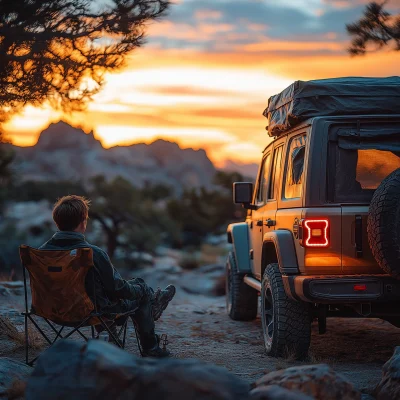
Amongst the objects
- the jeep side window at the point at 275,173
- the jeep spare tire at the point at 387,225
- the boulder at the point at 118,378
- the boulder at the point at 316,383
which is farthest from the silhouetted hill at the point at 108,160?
the boulder at the point at 118,378

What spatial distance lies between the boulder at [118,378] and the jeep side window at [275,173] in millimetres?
3722

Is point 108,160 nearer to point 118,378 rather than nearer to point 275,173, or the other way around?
point 275,173

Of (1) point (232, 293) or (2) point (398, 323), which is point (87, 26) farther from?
(2) point (398, 323)

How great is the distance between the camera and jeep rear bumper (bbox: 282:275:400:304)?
5.92 metres

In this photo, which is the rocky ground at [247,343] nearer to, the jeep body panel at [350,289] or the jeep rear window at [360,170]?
the jeep body panel at [350,289]

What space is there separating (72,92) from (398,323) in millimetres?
4316

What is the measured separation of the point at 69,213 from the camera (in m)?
5.85

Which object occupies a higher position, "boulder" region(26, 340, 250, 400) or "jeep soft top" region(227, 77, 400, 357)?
"jeep soft top" region(227, 77, 400, 357)

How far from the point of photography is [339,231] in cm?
596

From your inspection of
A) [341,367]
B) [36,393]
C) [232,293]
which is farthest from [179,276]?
[36,393]

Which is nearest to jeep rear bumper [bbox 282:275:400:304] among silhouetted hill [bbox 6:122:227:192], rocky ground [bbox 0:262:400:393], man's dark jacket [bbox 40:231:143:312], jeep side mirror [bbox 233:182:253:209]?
rocky ground [bbox 0:262:400:393]

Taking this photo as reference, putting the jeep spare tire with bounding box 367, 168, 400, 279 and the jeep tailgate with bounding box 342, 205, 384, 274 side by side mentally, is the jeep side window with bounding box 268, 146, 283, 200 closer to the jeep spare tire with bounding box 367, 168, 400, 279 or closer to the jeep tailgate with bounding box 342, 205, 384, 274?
the jeep tailgate with bounding box 342, 205, 384, 274

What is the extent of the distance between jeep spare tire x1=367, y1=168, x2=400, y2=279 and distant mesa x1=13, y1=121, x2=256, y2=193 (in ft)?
460

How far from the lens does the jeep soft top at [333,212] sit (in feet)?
19.4
